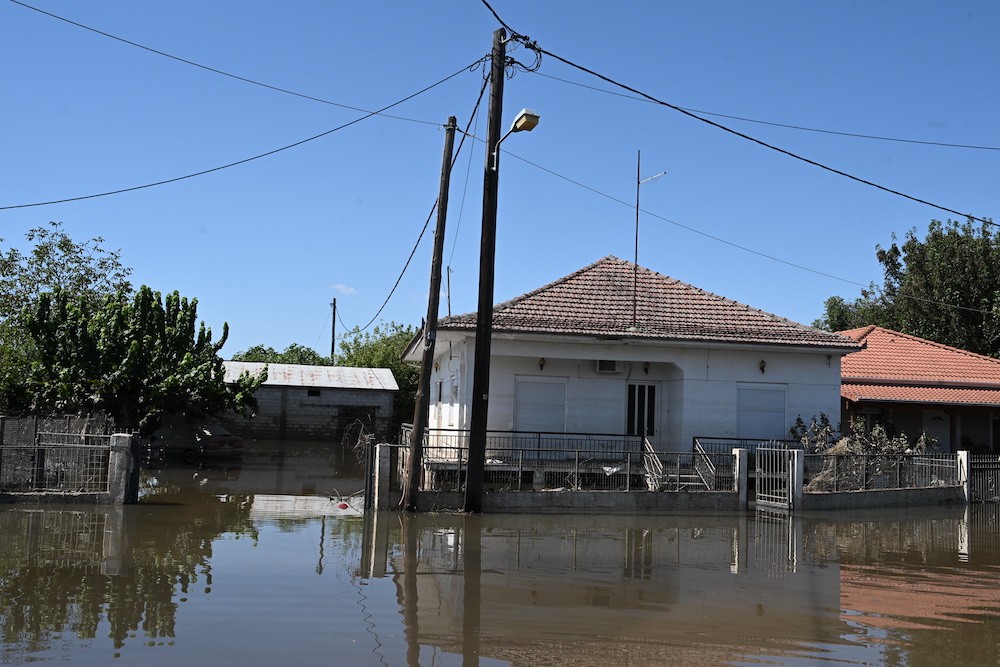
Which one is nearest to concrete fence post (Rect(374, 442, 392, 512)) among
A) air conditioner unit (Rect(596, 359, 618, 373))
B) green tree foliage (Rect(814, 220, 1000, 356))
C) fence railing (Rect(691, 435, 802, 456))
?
air conditioner unit (Rect(596, 359, 618, 373))

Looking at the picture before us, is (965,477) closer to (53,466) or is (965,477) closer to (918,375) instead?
(918,375)

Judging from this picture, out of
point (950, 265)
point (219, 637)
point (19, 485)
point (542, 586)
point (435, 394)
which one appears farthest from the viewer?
point (950, 265)

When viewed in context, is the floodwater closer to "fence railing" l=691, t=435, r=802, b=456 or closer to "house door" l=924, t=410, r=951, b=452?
"fence railing" l=691, t=435, r=802, b=456

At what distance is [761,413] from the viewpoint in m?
23.2

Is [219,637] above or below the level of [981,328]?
below

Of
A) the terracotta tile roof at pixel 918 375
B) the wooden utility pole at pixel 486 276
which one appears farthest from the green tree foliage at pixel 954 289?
the wooden utility pole at pixel 486 276

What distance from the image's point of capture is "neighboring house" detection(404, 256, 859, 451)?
22.1 m

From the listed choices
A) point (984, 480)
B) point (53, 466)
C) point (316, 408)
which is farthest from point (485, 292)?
point (316, 408)

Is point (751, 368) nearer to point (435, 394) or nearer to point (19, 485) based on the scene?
point (435, 394)

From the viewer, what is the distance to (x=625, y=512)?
60.0ft

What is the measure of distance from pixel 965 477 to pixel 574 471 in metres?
10.3

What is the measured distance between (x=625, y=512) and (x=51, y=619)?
1216cm

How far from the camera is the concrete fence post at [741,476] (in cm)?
1908

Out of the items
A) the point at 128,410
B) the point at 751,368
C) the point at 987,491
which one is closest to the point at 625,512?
the point at 751,368
